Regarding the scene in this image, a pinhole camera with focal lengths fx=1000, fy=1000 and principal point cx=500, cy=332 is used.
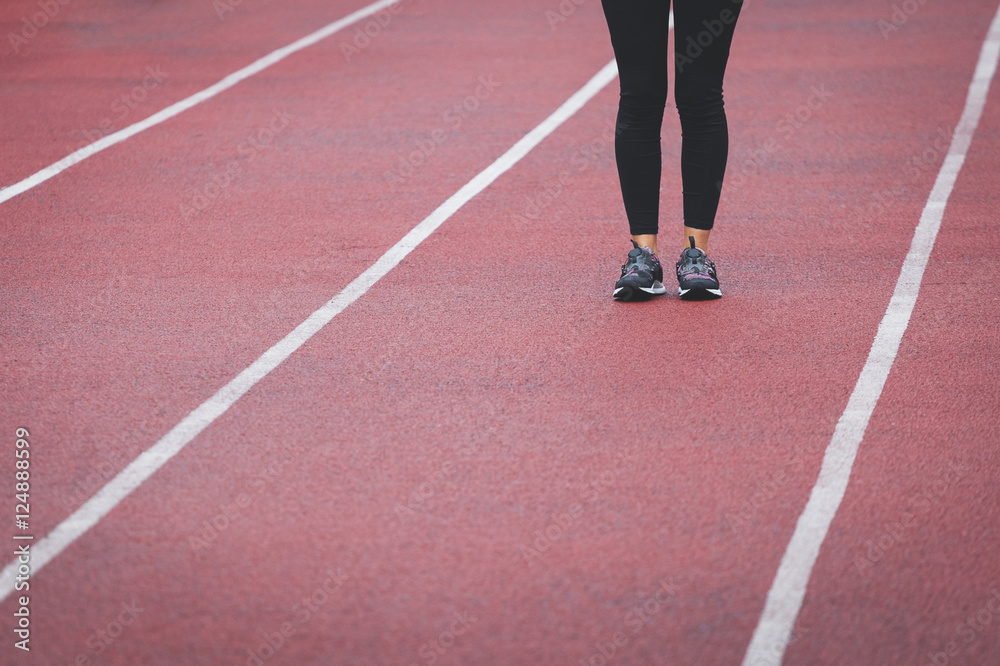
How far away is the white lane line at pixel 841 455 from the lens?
8.28 feet

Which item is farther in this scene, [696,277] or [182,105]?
[182,105]

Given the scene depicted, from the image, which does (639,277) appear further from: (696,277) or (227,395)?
(227,395)

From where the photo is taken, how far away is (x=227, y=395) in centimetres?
373

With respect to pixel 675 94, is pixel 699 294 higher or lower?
Answer: lower

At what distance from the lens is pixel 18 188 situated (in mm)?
5992

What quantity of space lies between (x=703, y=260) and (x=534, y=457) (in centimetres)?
161

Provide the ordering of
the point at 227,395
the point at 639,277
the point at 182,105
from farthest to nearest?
the point at 182,105, the point at 639,277, the point at 227,395

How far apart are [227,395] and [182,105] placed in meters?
4.71

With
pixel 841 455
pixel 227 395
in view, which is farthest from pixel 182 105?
pixel 841 455

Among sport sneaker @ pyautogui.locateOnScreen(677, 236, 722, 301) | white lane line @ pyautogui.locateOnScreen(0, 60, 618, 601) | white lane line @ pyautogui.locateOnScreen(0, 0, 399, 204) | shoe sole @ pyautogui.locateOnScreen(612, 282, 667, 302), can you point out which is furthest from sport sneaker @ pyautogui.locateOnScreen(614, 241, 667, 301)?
white lane line @ pyautogui.locateOnScreen(0, 0, 399, 204)

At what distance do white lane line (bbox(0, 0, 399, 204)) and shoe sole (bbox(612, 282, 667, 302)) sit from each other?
12.1 ft

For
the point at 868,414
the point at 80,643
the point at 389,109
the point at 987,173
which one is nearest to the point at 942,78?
the point at 987,173

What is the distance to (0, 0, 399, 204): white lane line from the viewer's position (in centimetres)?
615

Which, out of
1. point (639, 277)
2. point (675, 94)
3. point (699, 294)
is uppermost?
point (675, 94)
